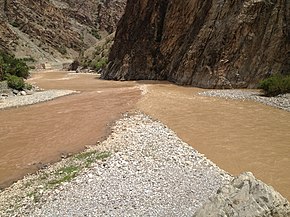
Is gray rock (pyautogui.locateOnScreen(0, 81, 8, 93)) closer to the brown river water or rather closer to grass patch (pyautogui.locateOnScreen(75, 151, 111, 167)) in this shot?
the brown river water

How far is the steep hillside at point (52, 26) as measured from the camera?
85.8 m

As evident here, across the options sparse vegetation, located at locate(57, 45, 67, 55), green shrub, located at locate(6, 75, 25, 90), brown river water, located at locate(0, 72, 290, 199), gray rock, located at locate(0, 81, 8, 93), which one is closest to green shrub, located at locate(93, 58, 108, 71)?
green shrub, located at locate(6, 75, 25, 90)

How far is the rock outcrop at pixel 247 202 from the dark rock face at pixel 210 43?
77.7 feet

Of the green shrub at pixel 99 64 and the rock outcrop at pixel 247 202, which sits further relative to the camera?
the green shrub at pixel 99 64

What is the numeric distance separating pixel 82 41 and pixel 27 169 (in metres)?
109

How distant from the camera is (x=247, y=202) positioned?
475 centimetres

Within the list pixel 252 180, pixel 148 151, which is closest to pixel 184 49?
pixel 148 151

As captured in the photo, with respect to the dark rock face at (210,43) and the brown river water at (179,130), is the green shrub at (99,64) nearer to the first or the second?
the dark rock face at (210,43)

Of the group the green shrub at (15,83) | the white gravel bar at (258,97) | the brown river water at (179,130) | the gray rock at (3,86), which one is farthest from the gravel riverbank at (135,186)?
the green shrub at (15,83)

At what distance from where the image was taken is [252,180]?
5023mm

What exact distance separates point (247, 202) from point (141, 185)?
3.76 m

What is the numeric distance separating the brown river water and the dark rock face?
7131mm

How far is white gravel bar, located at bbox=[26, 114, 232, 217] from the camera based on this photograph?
7.09 metres

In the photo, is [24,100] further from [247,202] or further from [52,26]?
[52,26]
